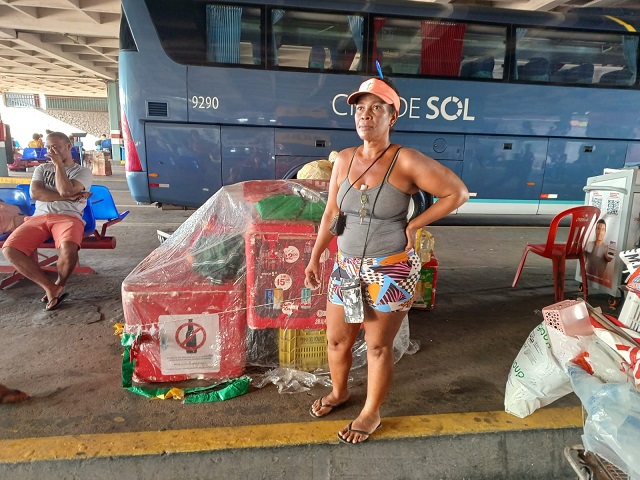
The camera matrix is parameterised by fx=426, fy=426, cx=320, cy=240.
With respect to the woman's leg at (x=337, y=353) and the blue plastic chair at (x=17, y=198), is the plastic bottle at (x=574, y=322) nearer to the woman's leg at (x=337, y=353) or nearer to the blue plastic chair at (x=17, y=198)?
the woman's leg at (x=337, y=353)

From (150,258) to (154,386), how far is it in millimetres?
758

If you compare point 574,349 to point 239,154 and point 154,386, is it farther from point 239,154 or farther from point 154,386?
point 239,154

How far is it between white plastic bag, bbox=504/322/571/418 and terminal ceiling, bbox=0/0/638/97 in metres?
10.1

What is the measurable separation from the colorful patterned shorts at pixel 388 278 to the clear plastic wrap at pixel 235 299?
2.09ft

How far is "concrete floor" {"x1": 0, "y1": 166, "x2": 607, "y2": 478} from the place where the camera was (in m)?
2.20

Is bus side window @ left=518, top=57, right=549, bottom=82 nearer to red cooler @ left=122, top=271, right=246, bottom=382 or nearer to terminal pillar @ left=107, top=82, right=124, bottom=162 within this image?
red cooler @ left=122, top=271, right=246, bottom=382

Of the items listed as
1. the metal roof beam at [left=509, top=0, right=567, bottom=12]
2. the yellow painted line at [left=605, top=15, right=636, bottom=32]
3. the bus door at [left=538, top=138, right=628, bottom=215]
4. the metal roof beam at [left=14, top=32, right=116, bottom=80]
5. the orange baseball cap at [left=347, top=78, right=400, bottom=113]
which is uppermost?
the metal roof beam at [left=14, top=32, right=116, bottom=80]

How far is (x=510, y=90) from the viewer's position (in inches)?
265

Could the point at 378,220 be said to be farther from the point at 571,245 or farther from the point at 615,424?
the point at 571,245

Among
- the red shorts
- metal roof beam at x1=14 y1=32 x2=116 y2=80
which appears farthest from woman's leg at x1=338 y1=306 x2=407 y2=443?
metal roof beam at x1=14 y1=32 x2=116 y2=80

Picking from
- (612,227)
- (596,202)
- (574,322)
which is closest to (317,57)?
(596,202)

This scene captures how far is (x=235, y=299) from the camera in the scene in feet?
8.16

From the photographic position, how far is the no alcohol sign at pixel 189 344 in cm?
242

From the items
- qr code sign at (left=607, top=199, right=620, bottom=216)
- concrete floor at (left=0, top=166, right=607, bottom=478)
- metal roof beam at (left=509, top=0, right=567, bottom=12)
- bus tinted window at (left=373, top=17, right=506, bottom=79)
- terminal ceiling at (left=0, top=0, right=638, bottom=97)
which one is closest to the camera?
concrete floor at (left=0, top=166, right=607, bottom=478)
